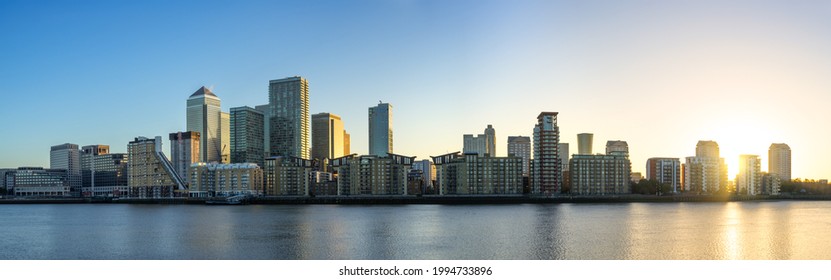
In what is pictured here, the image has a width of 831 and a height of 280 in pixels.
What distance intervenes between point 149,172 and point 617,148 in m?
89.5

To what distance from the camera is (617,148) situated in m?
118

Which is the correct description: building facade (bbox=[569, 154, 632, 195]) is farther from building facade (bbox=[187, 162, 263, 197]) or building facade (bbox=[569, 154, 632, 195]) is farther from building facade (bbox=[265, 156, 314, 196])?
building facade (bbox=[187, 162, 263, 197])

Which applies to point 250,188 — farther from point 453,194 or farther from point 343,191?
point 453,194

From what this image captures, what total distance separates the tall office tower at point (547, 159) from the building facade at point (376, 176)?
21.4 metres

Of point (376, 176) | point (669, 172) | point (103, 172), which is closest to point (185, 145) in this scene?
point (103, 172)

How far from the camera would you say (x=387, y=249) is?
23.2 meters

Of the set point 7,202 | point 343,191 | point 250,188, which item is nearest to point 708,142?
point 343,191

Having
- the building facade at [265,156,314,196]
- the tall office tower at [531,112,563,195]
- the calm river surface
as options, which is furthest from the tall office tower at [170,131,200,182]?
the calm river surface

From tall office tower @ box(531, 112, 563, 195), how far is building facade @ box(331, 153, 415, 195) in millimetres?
21435

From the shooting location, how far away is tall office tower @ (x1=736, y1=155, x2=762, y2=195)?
110688 mm

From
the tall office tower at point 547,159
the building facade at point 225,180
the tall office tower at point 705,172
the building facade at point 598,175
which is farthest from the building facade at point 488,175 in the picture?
the building facade at point 225,180

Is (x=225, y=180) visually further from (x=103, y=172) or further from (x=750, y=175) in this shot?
(x=750, y=175)

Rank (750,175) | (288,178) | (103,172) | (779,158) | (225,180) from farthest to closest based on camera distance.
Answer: (103,172), (225,180), (750,175), (288,178), (779,158)
